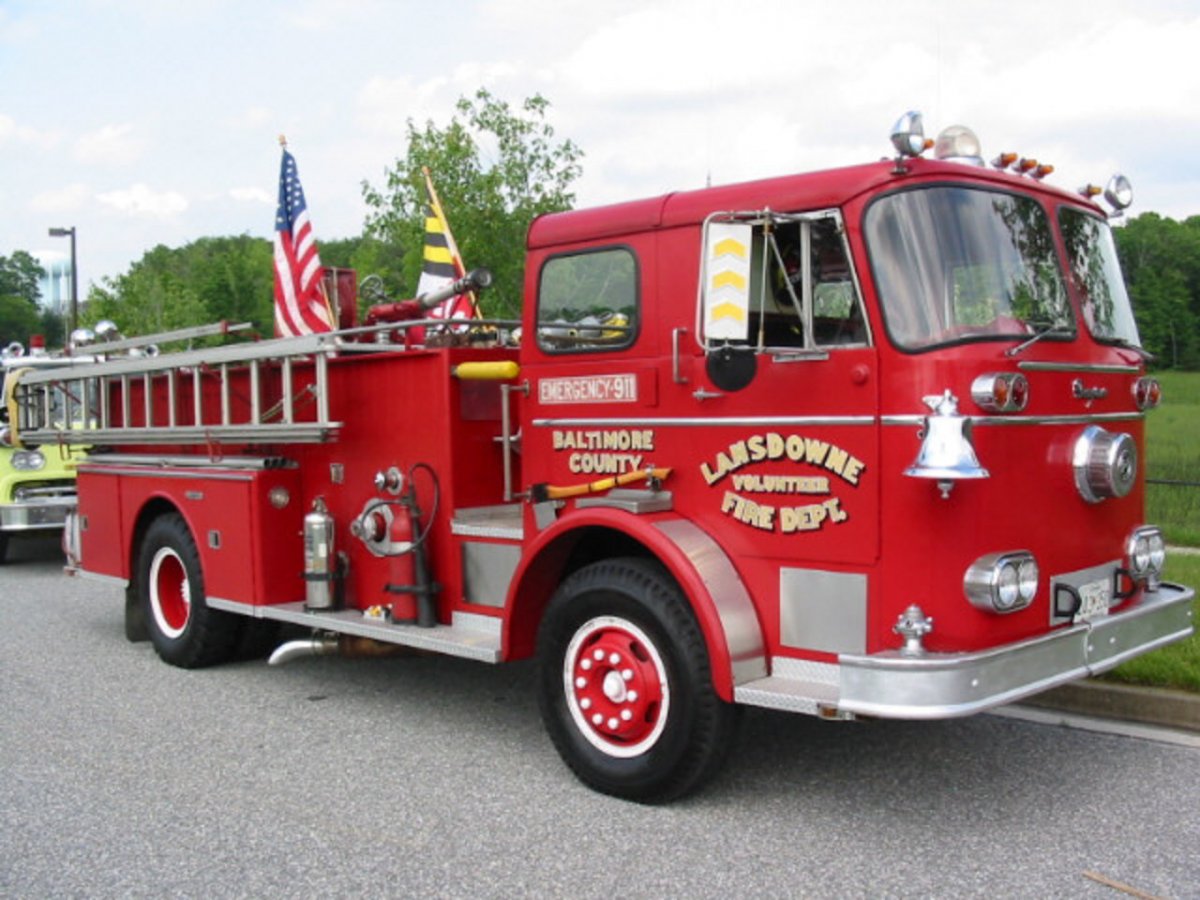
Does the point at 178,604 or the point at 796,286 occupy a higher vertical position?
the point at 796,286

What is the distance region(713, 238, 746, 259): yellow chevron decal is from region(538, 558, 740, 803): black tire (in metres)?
1.28

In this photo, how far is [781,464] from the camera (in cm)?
456

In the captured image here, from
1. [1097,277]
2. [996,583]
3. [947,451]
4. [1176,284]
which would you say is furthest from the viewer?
[1176,284]

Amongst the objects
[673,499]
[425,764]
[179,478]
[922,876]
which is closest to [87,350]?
[179,478]

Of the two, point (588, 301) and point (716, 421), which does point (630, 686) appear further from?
point (588, 301)

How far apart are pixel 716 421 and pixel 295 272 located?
4271mm

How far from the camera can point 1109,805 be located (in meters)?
4.73

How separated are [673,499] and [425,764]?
5.54ft

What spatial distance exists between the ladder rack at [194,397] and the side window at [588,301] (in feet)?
4.19

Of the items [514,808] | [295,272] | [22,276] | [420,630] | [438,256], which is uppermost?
[22,276]

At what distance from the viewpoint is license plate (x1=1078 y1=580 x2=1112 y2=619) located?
4699 mm

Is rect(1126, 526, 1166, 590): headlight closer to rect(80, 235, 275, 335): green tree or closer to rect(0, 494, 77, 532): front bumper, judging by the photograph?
rect(80, 235, 275, 335): green tree

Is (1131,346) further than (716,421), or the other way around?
(1131,346)

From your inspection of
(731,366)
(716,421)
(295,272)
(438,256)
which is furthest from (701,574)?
(438,256)
